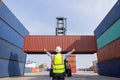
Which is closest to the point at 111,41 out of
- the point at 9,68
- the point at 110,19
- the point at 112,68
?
the point at 110,19

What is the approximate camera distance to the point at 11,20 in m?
23.0

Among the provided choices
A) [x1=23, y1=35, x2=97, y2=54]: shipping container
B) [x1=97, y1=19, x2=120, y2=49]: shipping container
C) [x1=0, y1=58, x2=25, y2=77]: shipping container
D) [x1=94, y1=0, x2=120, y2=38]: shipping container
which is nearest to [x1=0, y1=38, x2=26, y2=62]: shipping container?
[x1=0, y1=58, x2=25, y2=77]: shipping container

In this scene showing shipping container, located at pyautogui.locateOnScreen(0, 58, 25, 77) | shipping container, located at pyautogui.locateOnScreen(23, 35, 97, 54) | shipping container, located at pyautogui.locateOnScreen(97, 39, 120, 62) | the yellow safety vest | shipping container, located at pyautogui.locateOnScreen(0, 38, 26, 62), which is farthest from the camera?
shipping container, located at pyautogui.locateOnScreen(23, 35, 97, 54)

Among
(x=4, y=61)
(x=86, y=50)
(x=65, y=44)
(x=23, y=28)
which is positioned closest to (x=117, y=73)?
(x=86, y=50)

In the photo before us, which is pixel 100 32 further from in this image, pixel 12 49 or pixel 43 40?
pixel 12 49

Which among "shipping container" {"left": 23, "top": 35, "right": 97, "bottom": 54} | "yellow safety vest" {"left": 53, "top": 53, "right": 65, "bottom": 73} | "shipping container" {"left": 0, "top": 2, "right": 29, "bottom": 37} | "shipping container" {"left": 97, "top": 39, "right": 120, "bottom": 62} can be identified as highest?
"shipping container" {"left": 0, "top": 2, "right": 29, "bottom": 37}

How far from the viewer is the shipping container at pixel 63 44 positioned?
23484mm

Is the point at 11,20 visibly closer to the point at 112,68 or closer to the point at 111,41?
the point at 111,41

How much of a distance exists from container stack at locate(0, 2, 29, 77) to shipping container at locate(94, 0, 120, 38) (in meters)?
12.5

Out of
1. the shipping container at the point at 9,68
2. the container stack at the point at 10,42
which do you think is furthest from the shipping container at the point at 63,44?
the shipping container at the point at 9,68

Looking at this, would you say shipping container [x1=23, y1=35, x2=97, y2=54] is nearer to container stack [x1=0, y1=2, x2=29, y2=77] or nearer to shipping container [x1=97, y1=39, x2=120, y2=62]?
shipping container [x1=97, y1=39, x2=120, y2=62]

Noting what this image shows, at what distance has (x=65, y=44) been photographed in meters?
23.6

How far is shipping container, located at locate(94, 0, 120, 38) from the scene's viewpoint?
19.8 meters

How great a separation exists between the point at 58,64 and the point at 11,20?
1976 cm
